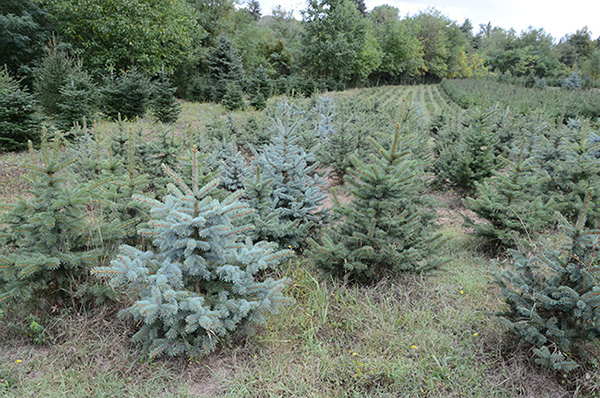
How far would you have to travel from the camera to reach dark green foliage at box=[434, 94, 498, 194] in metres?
6.80

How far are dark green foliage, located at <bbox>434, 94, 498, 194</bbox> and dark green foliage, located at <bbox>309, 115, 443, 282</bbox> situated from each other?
3486 millimetres

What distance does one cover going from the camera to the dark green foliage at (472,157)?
680 centimetres

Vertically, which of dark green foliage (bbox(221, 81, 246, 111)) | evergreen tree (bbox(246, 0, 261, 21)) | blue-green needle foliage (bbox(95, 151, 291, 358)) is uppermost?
evergreen tree (bbox(246, 0, 261, 21))

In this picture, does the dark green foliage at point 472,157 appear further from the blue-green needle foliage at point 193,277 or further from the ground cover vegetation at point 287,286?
the blue-green needle foliage at point 193,277

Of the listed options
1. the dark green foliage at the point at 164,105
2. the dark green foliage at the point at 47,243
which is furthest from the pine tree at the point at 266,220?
the dark green foliage at the point at 164,105

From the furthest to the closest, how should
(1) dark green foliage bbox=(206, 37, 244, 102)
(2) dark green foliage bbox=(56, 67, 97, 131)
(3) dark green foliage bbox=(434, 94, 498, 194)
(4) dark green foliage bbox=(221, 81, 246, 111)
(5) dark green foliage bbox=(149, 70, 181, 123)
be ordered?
(1) dark green foliage bbox=(206, 37, 244, 102), (4) dark green foliage bbox=(221, 81, 246, 111), (5) dark green foliage bbox=(149, 70, 181, 123), (2) dark green foliage bbox=(56, 67, 97, 131), (3) dark green foliage bbox=(434, 94, 498, 194)

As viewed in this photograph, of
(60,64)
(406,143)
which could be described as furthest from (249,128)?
(406,143)

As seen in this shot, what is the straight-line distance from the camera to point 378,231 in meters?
3.76

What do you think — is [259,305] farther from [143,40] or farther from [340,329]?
[143,40]

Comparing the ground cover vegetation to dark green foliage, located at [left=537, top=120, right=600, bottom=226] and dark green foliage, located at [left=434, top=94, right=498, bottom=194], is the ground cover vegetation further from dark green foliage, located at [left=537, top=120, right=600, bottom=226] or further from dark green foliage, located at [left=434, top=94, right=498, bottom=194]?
dark green foliage, located at [left=434, top=94, right=498, bottom=194]

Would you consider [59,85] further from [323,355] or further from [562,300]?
[562,300]

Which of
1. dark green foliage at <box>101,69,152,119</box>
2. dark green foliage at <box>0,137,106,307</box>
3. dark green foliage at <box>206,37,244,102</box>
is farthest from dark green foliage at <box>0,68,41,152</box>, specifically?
dark green foliage at <box>206,37,244,102</box>

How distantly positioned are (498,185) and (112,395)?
5.03 meters

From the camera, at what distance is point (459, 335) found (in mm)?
3316
